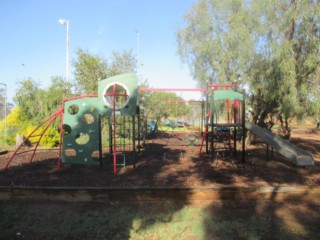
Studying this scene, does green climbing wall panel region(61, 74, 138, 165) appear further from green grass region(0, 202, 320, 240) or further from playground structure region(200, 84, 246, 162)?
green grass region(0, 202, 320, 240)

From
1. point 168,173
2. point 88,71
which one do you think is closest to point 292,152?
point 168,173

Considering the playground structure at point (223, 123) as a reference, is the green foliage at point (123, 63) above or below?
above

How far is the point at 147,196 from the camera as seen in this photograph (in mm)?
5188

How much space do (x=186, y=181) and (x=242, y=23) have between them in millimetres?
9168

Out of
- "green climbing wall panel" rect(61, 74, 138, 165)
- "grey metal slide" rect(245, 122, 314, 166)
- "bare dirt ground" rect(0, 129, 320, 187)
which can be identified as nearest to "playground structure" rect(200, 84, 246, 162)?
"bare dirt ground" rect(0, 129, 320, 187)

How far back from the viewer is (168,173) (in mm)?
7254

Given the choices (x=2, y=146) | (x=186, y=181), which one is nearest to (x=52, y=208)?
(x=186, y=181)

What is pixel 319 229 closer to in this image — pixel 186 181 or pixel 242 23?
pixel 186 181

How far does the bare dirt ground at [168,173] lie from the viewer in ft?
20.6

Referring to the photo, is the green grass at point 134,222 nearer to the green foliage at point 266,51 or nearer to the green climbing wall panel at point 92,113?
the green climbing wall panel at point 92,113

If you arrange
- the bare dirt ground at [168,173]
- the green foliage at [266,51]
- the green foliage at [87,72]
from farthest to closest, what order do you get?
the green foliage at [87,72] < the green foliage at [266,51] < the bare dirt ground at [168,173]

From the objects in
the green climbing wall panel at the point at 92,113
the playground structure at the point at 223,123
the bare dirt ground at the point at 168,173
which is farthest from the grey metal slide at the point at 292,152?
the green climbing wall panel at the point at 92,113

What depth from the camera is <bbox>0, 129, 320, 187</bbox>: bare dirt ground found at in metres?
6.29

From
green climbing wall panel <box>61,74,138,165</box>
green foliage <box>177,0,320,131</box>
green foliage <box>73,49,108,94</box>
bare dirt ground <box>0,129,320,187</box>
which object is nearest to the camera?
bare dirt ground <box>0,129,320,187</box>
